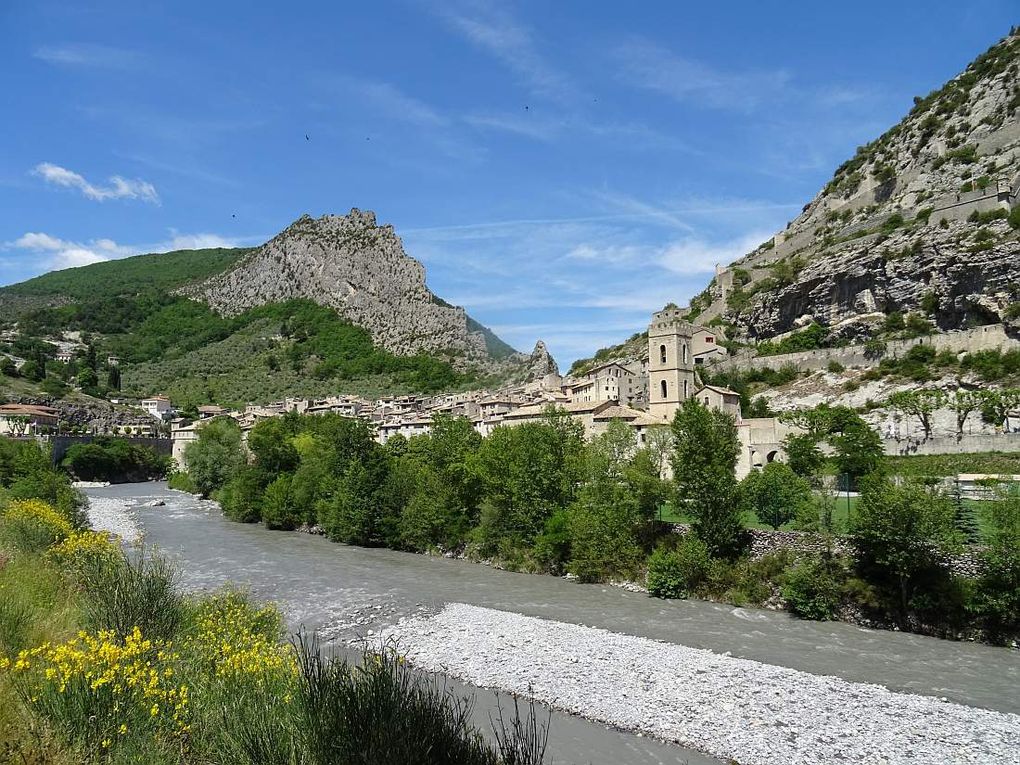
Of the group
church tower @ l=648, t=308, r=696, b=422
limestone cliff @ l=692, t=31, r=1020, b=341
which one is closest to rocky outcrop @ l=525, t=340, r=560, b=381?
limestone cliff @ l=692, t=31, r=1020, b=341

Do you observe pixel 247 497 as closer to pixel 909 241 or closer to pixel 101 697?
pixel 101 697

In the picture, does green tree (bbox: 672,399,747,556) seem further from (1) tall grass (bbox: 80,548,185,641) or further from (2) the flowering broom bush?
(2) the flowering broom bush

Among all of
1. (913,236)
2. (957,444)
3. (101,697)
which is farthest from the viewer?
(913,236)

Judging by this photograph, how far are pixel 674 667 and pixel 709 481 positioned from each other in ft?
28.0

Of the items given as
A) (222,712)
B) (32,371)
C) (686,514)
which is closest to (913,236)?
(686,514)

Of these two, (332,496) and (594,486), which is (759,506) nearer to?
(594,486)

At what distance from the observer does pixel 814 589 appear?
19000 mm

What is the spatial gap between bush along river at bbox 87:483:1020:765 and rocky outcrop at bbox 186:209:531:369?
9149cm

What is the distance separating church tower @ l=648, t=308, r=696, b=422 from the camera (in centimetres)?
4591

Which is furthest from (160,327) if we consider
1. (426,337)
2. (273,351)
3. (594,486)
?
(594,486)

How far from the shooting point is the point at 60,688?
5387 mm

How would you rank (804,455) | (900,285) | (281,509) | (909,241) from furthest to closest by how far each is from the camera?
1. (909,241)
2. (900,285)
3. (281,509)
4. (804,455)

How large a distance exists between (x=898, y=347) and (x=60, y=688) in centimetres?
4788

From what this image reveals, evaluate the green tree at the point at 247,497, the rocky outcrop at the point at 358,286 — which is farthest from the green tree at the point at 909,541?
the rocky outcrop at the point at 358,286
